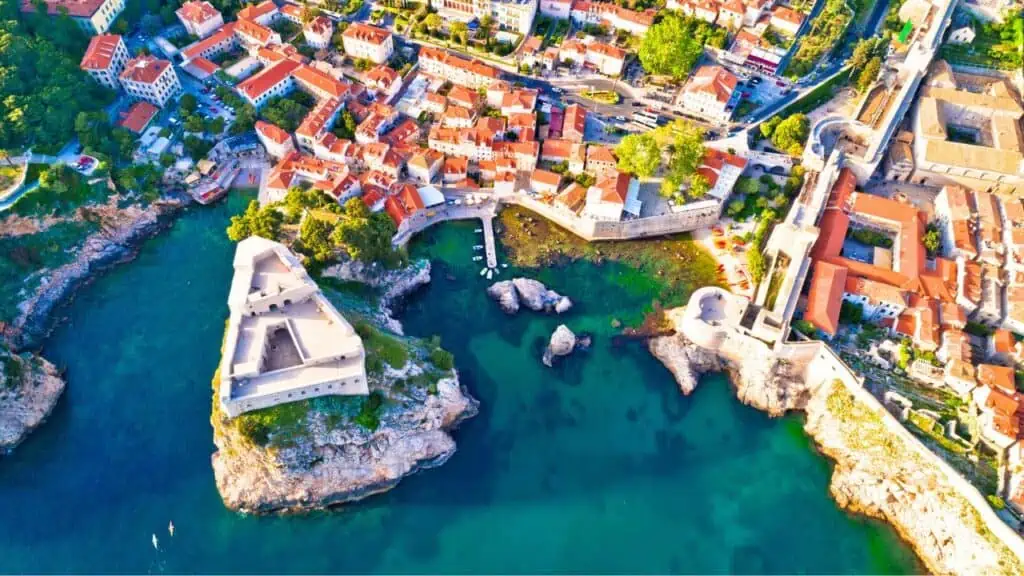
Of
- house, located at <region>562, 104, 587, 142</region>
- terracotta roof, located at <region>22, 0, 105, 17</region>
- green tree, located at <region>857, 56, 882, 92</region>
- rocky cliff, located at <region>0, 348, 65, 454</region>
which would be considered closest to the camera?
rocky cliff, located at <region>0, 348, 65, 454</region>

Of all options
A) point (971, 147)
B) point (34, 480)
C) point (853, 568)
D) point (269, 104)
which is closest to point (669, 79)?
point (971, 147)

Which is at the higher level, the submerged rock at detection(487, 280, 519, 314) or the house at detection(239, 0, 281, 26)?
the house at detection(239, 0, 281, 26)

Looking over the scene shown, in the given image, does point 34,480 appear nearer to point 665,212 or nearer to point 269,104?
point 269,104

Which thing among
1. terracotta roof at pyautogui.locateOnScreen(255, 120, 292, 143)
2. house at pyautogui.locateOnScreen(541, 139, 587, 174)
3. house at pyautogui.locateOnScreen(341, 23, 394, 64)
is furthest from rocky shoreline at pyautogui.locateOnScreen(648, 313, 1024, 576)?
house at pyautogui.locateOnScreen(341, 23, 394, 64)

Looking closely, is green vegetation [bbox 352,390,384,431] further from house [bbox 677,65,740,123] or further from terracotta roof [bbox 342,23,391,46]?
house [bbox 677,65,740,123]

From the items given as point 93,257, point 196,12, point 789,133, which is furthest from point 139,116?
point 789,133

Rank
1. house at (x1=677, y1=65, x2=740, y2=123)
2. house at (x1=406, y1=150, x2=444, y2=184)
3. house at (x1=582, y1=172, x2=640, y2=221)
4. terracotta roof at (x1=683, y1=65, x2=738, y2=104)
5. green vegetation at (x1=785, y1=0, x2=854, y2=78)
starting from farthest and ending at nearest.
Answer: green vegetation at (x1=785, y1=0, x2=854, y2=78), house at (x1=677, y1=65, x2=740, y2=123), terracotta roof at (x1=683, y1=65, x2=738, y2=104), house at (x1=406, y1=150, x2=444, y2=184), house at (x1=582, y1=172, x2=640, y2=221)

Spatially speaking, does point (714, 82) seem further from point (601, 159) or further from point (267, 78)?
point (267, 78)
